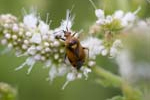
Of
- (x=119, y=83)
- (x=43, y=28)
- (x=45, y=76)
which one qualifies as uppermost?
(x=45, y=76)

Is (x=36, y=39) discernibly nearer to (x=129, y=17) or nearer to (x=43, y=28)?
(x=43, y=28)

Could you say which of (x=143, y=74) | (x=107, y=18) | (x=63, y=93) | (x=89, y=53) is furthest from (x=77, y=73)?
(x=63, y=93)

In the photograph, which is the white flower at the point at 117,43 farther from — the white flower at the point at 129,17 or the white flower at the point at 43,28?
the white flower at the point at 43,28

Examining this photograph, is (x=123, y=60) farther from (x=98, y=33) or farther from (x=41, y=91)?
(x=41, y=91)

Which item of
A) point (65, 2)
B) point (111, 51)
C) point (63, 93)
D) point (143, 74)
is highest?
point (65, 2)

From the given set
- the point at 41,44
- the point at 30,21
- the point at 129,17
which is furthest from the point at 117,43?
the point at 30,21
